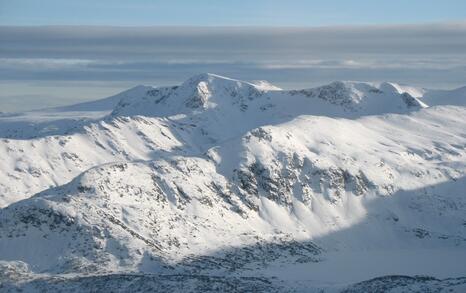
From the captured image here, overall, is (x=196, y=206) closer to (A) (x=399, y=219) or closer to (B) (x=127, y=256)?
(B) (x=127, y=256)

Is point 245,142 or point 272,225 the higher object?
point 245,142

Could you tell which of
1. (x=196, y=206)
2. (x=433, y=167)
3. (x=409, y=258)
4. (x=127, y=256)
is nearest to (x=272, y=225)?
(x=196, y=206)

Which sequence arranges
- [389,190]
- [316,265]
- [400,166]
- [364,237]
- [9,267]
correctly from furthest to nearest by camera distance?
[400,166] < [389,190] < [364,237] < [316,265] < [9,267]

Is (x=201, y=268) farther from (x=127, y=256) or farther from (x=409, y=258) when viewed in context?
(x=409, y=258)

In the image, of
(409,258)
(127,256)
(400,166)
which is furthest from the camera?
(400,166)

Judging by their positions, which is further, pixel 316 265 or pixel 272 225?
pixel 272 225

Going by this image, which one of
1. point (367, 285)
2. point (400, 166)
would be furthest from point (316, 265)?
point (400, 166)
